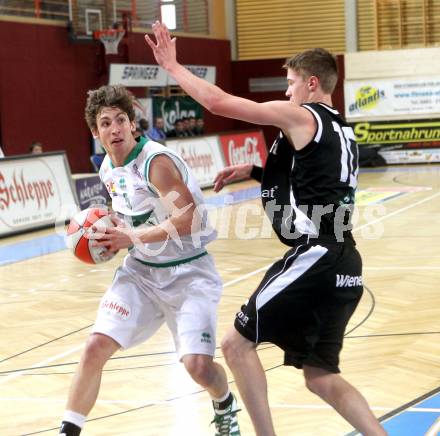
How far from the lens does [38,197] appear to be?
14.0 m

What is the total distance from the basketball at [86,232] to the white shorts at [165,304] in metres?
0.18

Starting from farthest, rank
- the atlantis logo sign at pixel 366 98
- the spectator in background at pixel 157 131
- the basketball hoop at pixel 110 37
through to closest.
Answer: the atlantis logo sign at pixel 366 98 → the basketball hoop at pixel 110 37 → the spectator in background at pixel 157 131

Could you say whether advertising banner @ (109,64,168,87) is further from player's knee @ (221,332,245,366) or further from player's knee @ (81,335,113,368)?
player's knee @ (221,332,245,366)

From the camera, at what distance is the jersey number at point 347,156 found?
4066 mm

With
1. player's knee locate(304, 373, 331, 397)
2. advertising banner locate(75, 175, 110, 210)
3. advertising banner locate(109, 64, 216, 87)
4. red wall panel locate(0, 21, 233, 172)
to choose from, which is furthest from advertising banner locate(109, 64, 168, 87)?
player's knee locate(304, 373, 331, 397)

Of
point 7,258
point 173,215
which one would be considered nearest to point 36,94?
point 7,258

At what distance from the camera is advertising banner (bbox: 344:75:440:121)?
24484mm

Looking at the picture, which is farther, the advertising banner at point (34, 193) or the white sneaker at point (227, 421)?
the advertising banner at point (34, 193)

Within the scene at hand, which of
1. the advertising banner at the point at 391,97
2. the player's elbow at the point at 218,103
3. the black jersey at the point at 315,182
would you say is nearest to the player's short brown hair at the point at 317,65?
the black jersey at the point at 315,182

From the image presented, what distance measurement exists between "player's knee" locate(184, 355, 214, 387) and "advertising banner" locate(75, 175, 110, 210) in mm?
11183

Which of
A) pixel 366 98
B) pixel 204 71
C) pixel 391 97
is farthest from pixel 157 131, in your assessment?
pixel 391 97

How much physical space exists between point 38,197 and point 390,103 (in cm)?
1355

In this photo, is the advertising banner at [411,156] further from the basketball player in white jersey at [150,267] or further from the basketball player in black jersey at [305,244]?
the basketball player in black jersey at [305,244]

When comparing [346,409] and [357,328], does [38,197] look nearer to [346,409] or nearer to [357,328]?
[357,328]
